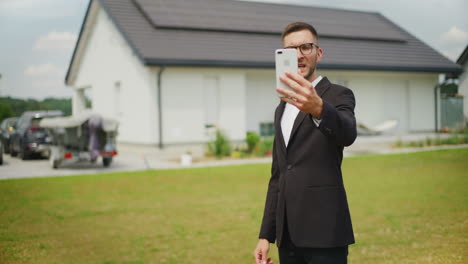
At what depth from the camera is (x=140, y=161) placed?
18734 millimetres

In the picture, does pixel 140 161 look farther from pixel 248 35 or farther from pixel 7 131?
pixel 248 35

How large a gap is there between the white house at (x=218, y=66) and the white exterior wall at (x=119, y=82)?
0.05 meters

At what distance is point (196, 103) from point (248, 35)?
5.56 m

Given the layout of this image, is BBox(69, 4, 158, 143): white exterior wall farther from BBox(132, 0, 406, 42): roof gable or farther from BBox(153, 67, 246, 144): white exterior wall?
BBox(132, 0, 406, 42): roof gable

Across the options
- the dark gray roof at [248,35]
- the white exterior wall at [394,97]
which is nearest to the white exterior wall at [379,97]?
the white exterior wall at [394,97]

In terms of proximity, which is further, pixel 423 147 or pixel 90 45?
pixel 90 45

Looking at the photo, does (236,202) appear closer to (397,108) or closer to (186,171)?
(186,171)

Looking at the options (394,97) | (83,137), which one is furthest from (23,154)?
(394,97)

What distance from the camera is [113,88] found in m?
24.9

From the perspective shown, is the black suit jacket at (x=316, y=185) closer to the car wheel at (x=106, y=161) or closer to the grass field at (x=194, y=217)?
the grass field at (x=194, y=217)

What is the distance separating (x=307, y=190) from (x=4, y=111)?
33025mm

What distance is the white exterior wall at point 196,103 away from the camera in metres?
21.5

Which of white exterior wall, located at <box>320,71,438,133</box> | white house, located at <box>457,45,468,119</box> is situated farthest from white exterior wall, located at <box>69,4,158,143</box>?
white house, located at <box>457,45,468,119</box>

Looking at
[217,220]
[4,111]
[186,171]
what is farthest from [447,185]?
[4,111]
